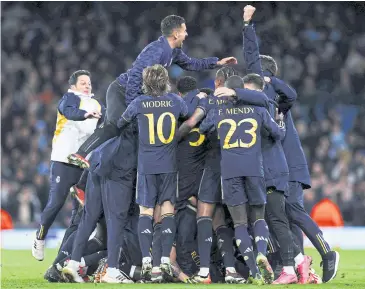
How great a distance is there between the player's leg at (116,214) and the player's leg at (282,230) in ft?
4.92

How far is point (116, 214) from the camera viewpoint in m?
10.5

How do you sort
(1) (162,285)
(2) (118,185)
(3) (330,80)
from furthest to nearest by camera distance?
(3) (330,80) → (2) (118,185) → (1) (162,285)

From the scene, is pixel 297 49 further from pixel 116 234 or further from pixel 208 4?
pixel 116 234

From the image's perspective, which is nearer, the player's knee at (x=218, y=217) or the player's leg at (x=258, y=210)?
the player's leg at (x=258, y=210)

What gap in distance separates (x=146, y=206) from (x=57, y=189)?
6.71ft

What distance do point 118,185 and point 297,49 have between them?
43.3 feet

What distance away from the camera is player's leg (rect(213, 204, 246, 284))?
10.3 metres

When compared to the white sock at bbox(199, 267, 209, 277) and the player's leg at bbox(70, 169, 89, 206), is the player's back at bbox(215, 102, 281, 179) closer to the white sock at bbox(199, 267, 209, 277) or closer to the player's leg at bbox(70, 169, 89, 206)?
the white sock at bbox(199, 267, 209, 277)

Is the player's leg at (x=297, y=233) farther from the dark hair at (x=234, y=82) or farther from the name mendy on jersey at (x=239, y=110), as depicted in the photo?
the dark hair at (x=234, y=82)

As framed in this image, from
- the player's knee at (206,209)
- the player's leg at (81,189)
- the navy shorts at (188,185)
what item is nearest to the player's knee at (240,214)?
the player's knee at (206,209)

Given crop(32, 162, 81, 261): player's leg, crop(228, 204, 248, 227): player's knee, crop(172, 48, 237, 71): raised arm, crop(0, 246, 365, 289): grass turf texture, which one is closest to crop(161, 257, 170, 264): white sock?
crop(0, 246, 365, 289): grass turf texture

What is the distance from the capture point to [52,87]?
23281 millimetres

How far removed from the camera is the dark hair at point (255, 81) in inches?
412

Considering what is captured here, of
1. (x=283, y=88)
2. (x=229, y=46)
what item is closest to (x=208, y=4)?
(x=229, y=46)
